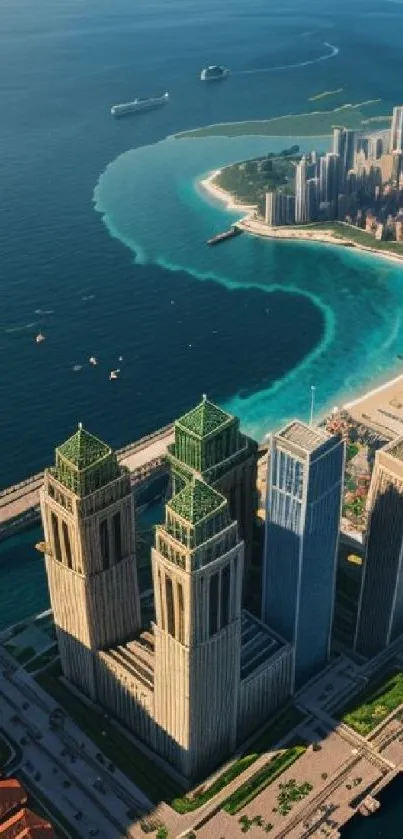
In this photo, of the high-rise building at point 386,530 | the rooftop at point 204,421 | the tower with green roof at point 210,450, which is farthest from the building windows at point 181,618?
the high-rise building at point 386,530

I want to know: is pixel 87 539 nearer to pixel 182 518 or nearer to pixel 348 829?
pixel 182 518

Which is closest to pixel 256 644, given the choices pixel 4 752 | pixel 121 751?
pixel 121 751

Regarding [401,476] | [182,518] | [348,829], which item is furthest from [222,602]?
[348,829]

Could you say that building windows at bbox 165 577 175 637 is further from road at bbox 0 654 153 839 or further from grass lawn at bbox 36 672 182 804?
road at bbox 0 654 153 839

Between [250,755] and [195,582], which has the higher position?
[195,582]

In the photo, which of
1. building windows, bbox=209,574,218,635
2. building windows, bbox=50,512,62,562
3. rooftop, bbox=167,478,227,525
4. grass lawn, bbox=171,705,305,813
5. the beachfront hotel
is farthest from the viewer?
grass lawn, bbox=171,705,305,813

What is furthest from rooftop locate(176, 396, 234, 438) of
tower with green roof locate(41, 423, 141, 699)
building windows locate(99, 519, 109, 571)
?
building windows locate(99, 519, 109, 571)

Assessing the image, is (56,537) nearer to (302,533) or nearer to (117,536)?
(117,536)
